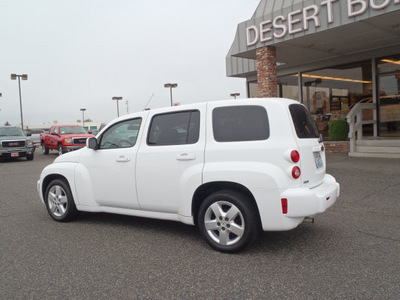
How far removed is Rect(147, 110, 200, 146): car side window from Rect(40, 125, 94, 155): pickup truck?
13.9 metres

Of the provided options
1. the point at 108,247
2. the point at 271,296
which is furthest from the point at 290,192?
the point at 108,247

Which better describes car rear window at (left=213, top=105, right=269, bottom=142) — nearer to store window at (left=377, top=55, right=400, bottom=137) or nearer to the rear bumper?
the rear bumper

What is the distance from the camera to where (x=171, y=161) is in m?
4.32

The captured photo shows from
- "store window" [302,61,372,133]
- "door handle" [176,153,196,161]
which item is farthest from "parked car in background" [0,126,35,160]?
"door handle" [176,153,196,161]

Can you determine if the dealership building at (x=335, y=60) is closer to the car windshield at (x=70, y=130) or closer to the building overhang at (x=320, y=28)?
the building overhang at (x=320, y=28)

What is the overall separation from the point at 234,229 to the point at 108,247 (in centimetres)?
157

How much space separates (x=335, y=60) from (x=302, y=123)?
1246 cm

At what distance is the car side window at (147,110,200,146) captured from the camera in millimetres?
4305

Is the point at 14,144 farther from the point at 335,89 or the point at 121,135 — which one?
the point at 335,89

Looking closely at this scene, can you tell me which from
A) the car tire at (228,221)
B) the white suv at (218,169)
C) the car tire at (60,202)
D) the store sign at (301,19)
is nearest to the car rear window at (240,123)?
the white suv at (218,169)

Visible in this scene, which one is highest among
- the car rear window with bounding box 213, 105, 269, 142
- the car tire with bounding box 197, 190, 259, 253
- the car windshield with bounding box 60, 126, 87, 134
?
the car windshield with bounding box 60, 126, 87, 134

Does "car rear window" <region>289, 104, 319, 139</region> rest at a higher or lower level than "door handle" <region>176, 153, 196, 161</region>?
higher

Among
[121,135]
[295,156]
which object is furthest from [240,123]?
[121,135]

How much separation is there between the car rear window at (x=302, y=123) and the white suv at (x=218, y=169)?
2 centimetres
